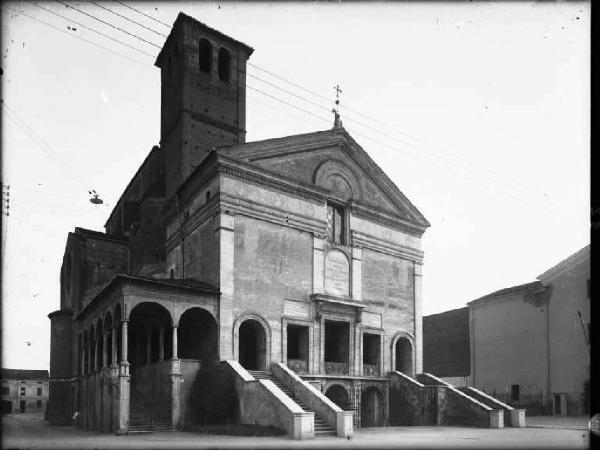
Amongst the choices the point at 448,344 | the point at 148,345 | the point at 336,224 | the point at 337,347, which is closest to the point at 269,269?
the point at 336,224

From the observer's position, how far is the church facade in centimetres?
2384

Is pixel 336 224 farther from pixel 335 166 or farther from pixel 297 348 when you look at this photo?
pixel 297 348

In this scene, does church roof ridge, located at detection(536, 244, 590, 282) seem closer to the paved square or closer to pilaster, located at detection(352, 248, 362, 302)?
pilaster, located at detection(352, 248, 362, 302)

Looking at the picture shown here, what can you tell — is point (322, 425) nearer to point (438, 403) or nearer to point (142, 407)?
point (142, 407)

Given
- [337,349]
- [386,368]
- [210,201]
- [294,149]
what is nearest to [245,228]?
[210,201]

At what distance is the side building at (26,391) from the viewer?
8062 centimetres

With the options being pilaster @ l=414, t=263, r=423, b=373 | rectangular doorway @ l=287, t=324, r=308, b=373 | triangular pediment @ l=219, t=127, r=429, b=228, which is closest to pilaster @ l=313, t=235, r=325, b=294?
rectangular doorway @ l=287, t=324, r=308, b=373

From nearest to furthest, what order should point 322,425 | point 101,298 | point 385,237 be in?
1. point 322,425
2. point 101,298
3. point 385,237

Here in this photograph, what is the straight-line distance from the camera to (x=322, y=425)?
20.6 meters

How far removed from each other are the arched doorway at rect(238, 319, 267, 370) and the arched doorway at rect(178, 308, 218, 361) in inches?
66.1

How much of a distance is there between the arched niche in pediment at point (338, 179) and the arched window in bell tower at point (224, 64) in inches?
359

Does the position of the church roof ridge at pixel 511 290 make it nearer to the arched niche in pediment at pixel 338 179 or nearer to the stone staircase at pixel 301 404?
the arched niche in pediment at pixel 338 179

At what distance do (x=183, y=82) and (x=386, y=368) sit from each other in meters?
18.0

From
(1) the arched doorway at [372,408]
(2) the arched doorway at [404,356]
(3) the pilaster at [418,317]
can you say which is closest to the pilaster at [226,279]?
(1) the arched doorway at [372,408]
